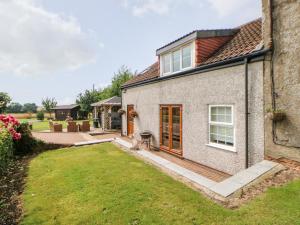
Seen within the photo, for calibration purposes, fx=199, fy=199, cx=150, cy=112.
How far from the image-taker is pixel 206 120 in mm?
8930

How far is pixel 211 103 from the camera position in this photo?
8594 millimetres

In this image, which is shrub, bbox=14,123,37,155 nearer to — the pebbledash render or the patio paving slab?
the pebbledash render

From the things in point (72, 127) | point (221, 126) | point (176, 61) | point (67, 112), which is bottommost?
point (72, 127)

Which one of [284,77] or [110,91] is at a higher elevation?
[110,91]

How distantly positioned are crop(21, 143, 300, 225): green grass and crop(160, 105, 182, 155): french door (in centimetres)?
301

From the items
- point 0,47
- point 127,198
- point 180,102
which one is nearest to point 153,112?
point 180,102

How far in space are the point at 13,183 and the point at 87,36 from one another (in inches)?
553

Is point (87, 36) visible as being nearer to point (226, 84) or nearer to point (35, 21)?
point (35, 21)

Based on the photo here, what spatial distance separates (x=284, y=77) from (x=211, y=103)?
117 inches

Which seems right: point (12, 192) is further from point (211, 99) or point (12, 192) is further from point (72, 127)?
point (72, 127)

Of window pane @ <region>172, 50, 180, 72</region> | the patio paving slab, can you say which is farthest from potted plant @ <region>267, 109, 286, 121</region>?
window pane @ <region>172, 50, 180, 72</region>

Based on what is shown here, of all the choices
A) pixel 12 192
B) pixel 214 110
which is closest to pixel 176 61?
pixel 214 110

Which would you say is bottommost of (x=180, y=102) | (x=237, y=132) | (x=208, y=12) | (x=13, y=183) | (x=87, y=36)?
(x=13, y=183)

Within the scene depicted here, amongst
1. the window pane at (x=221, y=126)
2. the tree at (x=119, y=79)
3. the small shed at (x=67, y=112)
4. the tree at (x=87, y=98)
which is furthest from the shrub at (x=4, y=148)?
the small shed at (x=67, y=112)
